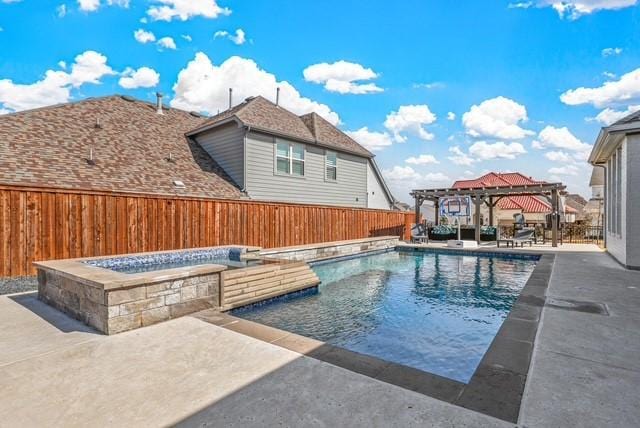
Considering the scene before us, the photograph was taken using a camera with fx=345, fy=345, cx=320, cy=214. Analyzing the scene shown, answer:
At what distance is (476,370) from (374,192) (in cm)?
1684

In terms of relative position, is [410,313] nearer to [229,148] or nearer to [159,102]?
[229,148]

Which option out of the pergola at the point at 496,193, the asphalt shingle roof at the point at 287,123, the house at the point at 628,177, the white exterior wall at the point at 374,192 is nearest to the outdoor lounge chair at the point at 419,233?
the pergola at the point at 496,193

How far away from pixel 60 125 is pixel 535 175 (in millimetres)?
33968

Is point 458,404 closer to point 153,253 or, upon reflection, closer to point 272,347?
point 272,347

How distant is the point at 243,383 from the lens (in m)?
2.91

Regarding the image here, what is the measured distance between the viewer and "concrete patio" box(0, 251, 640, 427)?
7.91ft

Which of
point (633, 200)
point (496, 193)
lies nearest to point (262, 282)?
point (633, 200)

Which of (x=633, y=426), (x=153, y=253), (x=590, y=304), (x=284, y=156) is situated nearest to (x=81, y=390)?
(x=633, y=426)

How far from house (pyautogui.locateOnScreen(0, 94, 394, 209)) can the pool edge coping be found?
24.4 feet

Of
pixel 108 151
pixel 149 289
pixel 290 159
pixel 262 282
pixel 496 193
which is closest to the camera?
pixel 149 289

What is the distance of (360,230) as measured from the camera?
15.8 metres

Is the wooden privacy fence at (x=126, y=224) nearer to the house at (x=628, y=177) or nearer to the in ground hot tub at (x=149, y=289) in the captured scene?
the in ground hot tub at (x=149, y=289)

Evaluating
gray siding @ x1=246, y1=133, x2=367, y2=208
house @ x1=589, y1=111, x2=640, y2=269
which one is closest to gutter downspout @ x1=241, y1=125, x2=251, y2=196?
gray siding @ x1=246, y1=133, x2=367, y2=208

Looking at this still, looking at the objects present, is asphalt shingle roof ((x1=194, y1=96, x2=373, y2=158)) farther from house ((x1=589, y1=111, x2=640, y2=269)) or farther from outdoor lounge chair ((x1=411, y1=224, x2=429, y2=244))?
house ((x1=589, y1=111, x2=640, y2=269))
